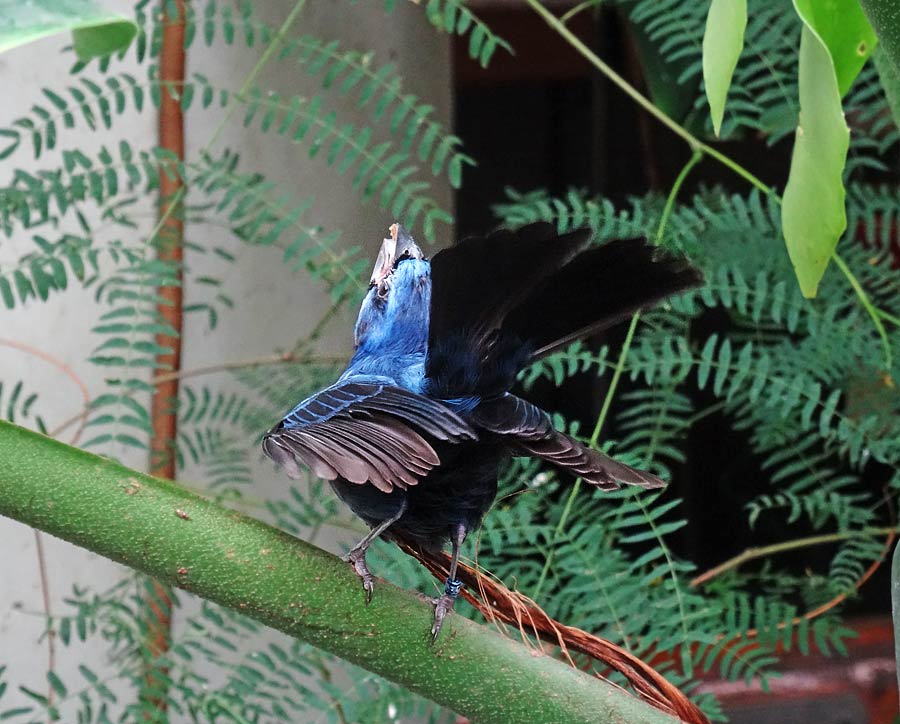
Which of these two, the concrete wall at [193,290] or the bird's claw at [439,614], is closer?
the bird's claw at [439,614]

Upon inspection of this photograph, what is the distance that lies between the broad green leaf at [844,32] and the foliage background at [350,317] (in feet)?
0.99

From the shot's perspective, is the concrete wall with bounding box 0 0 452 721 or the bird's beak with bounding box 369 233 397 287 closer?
the bird's beak with bounding box 369 233 397 287

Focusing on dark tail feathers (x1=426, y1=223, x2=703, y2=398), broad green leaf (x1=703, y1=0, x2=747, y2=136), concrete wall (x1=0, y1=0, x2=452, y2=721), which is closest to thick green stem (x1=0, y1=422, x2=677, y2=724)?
dark tail feathers (x1=426, y1=223, x2=703, y2=398)

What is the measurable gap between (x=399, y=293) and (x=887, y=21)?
0.90ft

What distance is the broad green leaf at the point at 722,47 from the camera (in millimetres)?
487

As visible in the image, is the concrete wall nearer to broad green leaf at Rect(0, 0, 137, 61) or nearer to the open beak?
the open beak

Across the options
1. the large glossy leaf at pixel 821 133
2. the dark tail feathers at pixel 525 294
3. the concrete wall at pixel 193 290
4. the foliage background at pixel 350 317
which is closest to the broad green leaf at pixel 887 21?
the large glossy leaf at pixel 821 133

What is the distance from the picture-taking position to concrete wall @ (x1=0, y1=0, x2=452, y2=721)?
1190 millimetres

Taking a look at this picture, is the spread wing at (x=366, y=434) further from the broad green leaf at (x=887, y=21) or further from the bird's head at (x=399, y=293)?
the broad green leaf at (x=887, y=21)

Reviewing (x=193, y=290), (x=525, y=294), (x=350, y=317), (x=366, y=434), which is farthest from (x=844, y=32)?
(x=193, y=290)

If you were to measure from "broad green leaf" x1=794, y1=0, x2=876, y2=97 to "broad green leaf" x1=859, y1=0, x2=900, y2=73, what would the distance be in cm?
12

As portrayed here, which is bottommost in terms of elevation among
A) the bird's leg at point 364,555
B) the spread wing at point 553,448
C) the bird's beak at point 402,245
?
the bird's leg at point 364,555

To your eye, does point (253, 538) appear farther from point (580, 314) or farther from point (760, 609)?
point (760, 609)

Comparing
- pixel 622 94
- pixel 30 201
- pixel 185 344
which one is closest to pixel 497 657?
pixel 30 201
